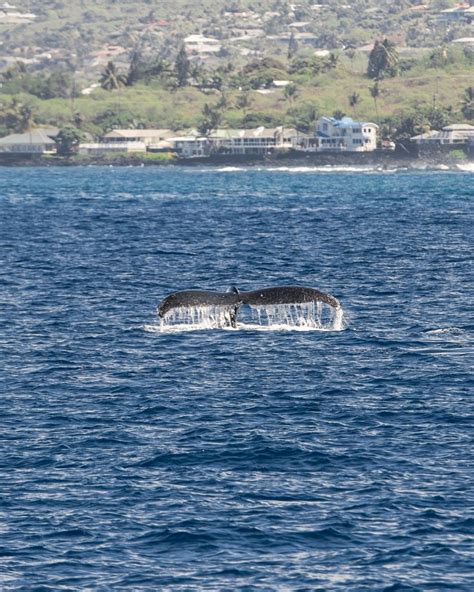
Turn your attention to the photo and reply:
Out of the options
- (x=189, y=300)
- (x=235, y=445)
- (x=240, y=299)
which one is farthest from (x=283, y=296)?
(x=235, y=445)

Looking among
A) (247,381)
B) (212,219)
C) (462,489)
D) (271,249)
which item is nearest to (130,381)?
(247,381)

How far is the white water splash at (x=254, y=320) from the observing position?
6806 centimetres

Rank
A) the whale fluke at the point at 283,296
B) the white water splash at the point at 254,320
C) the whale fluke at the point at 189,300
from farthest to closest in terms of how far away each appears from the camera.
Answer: the white water splash at the point at 254,320 → the whale fluke at the point at 189,300 → the whale fluke at the point at 283,296

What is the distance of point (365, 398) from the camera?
171ft

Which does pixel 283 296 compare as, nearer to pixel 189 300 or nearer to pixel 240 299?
pixel 240 299

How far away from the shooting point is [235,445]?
45094 millimetres

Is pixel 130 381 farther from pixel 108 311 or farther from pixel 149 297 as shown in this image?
pixel 149 297

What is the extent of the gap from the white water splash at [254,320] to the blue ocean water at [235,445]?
1.19m

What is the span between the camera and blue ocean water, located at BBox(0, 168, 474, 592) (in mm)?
35375

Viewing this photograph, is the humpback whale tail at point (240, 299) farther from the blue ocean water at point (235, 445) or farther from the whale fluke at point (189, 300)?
the blue ocean water at point (235, 445)

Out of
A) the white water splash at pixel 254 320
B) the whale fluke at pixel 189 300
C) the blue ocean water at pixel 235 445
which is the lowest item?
the blue ocean water at pixel 235 445

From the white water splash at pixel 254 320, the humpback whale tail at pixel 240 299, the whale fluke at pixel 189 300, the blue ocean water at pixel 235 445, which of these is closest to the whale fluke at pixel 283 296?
the humpback whale tail at pixel 240 299

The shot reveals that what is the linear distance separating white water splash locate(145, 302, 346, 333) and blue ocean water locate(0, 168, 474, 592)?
3.92 feet

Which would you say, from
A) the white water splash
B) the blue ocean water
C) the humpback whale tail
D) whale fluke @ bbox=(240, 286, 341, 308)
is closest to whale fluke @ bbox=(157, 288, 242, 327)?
the humpback whale tail
